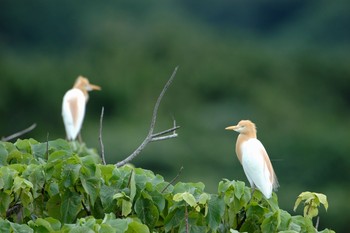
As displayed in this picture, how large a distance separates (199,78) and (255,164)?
15897 millimetres

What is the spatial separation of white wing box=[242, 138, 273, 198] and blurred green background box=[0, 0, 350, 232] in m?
9.04

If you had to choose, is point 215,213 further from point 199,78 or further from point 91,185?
point 199,78

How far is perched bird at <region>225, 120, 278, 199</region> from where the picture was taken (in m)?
3.90

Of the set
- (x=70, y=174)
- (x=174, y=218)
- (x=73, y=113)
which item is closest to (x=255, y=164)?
(x=174, y=218)

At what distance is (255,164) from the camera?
4.08 m

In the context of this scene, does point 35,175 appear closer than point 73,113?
Yes

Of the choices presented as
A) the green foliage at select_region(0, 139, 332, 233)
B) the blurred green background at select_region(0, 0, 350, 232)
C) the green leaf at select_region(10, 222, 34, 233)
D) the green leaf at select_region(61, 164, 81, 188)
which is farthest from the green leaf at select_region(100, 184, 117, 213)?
the blurred green background at select_region(0, 0, 350, 232)

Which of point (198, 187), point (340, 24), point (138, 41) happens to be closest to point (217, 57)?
point (138, 41)

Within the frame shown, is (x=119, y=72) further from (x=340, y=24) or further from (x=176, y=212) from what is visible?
(x=176, y=212)

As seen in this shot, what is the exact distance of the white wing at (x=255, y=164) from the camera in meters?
3.90

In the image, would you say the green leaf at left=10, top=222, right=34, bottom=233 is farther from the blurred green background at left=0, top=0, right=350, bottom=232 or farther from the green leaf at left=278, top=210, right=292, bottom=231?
the blurred green background at left=0, top=0, right=350, bottom=232

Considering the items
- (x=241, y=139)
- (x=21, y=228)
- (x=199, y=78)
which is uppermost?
(x=199, y=78)

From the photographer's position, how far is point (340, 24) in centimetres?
2575

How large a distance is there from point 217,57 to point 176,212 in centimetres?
1822
